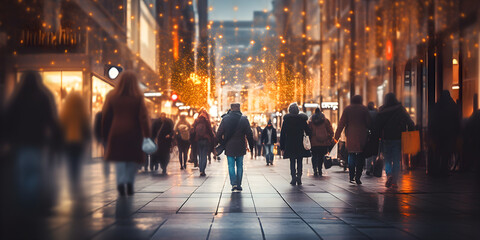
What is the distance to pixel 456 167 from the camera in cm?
1958

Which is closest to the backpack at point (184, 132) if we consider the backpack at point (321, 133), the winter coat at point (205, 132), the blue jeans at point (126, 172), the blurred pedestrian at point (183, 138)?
the blurred pedestrian at point (183, 138)

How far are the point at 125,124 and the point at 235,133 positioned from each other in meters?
7.76

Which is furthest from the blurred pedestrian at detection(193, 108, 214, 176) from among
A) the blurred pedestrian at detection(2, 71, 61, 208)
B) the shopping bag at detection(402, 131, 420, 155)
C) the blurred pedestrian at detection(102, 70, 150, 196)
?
the blurred pedestrian at detection(2, 71, 61, 208)

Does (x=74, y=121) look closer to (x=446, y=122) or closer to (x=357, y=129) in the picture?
(x=446, y=122)

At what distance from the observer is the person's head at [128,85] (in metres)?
5.05

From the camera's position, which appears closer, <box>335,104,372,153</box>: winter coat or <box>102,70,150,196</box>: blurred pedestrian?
<box>102,70,150,196</box>: blurred pedestrian

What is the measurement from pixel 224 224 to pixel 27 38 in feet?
Answer: 13.7

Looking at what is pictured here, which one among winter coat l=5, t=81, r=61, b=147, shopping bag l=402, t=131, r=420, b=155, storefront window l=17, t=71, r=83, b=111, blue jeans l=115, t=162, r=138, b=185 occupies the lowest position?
blue jeans l=115, t=162, r=138, b=185

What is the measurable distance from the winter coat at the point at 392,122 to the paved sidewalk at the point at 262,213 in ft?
3.46

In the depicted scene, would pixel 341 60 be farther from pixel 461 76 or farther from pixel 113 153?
pixel 113 153

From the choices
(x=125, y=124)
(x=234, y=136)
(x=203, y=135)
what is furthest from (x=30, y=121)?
(x=203, y=135)

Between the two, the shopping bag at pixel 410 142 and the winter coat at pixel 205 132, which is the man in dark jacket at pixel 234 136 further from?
the winter coat at pixel 205 132

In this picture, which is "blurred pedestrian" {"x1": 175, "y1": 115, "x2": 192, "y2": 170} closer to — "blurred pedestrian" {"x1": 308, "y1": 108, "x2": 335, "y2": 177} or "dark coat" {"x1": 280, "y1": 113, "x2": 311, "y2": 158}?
"blurred pedestrian" {"x1": 308, "y1": 108, "x2": 335, "y2": 177}

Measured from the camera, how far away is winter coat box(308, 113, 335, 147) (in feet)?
57.0
